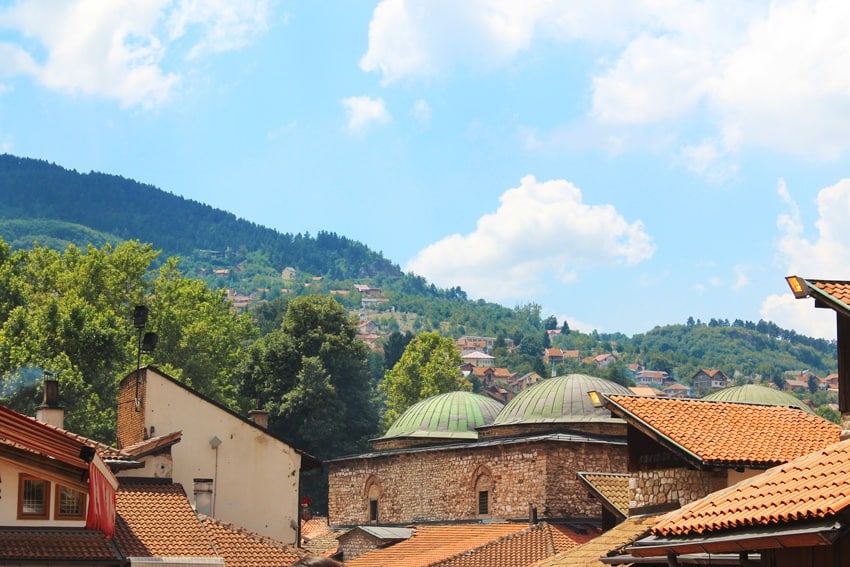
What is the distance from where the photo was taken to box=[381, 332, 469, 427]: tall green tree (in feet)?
250

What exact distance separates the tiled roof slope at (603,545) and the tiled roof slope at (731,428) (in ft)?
4.51

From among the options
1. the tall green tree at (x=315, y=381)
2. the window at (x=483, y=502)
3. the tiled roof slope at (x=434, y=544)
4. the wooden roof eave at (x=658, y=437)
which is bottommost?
the tiled roof slope at (x=434, y=544)

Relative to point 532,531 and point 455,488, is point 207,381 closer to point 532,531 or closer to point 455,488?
point 455,488

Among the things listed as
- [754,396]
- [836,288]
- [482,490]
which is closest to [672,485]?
[836,288]

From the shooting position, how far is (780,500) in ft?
37.2

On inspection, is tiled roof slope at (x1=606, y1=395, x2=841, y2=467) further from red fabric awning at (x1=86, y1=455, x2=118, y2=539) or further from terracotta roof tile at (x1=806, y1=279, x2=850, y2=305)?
red fabric awning at (x1=86, y1=455, x2=118, y2=539)

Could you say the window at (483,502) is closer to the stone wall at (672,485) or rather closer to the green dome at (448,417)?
the green dome at (448,417)

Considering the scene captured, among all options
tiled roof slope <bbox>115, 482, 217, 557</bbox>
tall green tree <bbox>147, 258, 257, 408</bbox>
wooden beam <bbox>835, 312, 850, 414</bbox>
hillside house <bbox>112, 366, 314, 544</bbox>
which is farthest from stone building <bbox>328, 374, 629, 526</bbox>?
wooden beam <bbox>835, 312, 850, 414</bbox>

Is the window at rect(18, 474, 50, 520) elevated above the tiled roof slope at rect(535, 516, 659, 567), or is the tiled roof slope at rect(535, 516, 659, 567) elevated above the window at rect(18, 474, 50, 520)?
the window at rect(18, 474, 50, 520)

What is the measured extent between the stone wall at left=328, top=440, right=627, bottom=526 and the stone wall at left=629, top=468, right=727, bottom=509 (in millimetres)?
18324

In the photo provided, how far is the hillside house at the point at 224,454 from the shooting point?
31.2 m

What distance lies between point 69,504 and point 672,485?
371 inches

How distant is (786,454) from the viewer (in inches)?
754

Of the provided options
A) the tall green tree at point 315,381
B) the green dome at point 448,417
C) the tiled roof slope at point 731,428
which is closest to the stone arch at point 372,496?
the green dome at point 448,417
